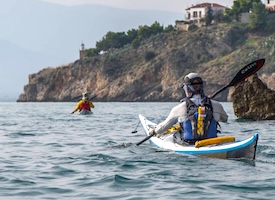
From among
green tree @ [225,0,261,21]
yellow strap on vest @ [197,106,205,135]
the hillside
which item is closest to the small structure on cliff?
yellow strap on vest @ [197,106,205,135]

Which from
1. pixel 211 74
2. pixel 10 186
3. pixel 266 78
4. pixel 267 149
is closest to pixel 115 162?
pixel 10 186

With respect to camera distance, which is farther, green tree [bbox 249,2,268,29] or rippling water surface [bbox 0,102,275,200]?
green tree [bbox 249,2,268,29]

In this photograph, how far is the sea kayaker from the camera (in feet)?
49.6

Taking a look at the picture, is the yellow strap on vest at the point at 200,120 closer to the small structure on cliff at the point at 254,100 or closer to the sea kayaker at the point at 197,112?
the sea kayaker at the point at 197,112

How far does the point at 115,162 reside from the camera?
14914mm

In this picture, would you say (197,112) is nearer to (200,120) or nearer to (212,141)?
(200,120)

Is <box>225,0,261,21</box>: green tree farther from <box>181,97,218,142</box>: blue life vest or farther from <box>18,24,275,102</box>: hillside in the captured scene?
<box>181,97,218,142</box>: blue life vest

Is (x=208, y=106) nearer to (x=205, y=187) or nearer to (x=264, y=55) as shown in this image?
(x=205, y=187)

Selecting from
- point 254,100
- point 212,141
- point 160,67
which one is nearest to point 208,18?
point 160,67

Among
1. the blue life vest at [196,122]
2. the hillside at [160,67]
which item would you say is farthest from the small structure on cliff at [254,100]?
the hillside at [160,67]

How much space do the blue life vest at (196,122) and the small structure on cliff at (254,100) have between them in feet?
56.3

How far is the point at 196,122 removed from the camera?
Result: 15156 mm

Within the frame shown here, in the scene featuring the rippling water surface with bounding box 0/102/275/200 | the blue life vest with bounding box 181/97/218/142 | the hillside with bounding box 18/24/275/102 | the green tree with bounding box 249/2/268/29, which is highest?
the green tree with bounding box 249/2/268/29

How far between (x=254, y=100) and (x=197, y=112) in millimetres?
18244
